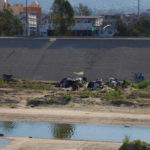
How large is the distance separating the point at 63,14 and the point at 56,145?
3661 cm

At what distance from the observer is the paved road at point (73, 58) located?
30781 millimetres

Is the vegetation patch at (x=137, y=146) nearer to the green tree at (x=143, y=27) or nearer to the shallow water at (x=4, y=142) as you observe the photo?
the shallow water at (x=4, y=142)

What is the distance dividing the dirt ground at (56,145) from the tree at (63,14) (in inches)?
1402

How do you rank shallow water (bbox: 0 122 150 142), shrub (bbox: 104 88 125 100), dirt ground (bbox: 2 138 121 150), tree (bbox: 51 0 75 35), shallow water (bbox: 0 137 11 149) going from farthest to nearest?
tree (bbox: 51 0 75 35)
shrub (bbox: 104 88 125 100)
shallow water (bbox: 0 122 150 142)
shallow water (bbox: 0 137 11 149)
dirt ground (bbox: 2 138 121 150)

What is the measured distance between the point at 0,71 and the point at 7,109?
1334 centimetres

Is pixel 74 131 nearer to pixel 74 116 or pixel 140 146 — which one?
pixel 74 116

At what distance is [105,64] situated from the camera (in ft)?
105

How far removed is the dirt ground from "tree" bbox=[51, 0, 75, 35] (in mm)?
35617

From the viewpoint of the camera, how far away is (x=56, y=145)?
13.3m

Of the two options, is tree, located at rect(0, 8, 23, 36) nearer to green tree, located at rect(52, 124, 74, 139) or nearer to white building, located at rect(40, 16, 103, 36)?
white building, located at rect(40, 16, 103, 36)

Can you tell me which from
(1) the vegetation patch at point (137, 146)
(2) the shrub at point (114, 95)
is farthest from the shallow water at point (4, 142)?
(2) the shrub at point (114, 95)

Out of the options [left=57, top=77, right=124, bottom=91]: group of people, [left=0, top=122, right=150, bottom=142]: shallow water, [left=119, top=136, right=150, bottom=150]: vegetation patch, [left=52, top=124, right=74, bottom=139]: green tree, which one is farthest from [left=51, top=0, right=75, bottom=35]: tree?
[left=119, top=136, right=150, bottom=150]: vegetation patch

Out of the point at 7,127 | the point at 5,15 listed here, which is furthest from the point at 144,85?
the point at 5,15

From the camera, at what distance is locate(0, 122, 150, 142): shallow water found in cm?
1491
